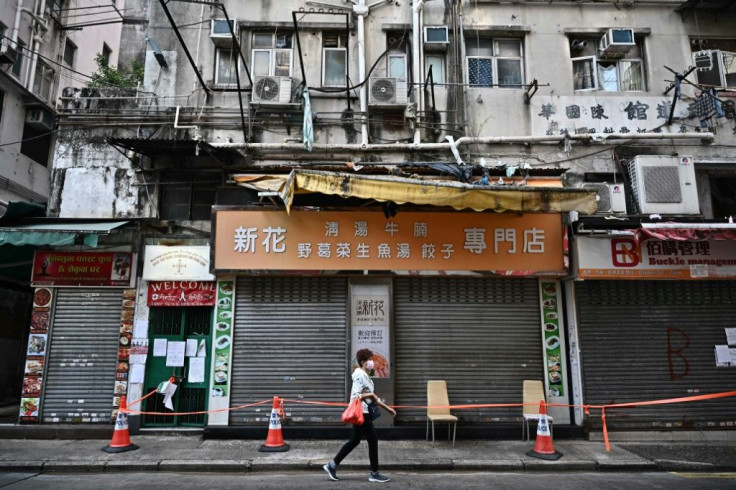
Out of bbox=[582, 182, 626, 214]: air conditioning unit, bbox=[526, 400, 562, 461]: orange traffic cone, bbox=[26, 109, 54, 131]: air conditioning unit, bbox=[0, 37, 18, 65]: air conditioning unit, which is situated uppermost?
bbox=[0, 37, 18, 65]: air conditioning unit

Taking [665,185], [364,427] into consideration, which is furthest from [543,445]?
[665,185]

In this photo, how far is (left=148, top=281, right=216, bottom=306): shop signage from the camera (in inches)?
368

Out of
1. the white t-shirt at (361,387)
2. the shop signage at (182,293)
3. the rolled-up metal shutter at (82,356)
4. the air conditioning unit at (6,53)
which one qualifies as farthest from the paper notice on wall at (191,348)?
the air conditioning unit at (6,53)

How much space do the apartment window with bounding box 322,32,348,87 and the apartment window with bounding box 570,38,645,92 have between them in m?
5.37

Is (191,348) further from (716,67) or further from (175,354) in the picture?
(716,67)

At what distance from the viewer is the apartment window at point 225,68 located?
34.4 feet

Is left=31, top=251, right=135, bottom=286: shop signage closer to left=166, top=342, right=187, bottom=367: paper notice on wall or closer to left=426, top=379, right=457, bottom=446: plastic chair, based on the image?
left=166, top=342, right=187, bottom=367: paper notice on wall

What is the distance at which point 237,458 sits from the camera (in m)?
7.31

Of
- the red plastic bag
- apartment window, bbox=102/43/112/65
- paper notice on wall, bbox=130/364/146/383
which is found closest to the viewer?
the red plastic bag

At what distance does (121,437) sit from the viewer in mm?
7879

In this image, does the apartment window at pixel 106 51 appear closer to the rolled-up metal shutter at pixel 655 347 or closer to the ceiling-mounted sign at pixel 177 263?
the ceiling-mounted sign at pixel 177 263

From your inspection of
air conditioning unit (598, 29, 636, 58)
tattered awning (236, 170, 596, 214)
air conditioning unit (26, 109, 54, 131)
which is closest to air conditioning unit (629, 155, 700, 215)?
tattered awning (236, 170, 596, 214)

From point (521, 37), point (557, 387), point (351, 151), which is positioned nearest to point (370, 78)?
point (351, 151)

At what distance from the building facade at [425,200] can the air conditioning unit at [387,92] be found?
5cm
